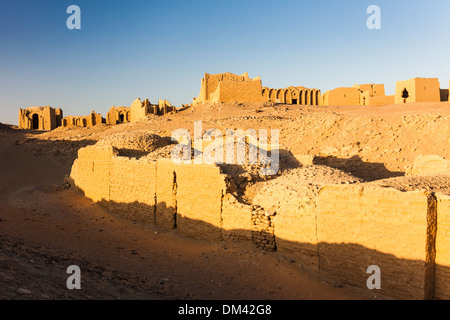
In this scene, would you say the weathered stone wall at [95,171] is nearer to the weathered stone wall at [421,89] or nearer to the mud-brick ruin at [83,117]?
the mud-brick ruin at [83,117]

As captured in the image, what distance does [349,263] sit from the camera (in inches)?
212

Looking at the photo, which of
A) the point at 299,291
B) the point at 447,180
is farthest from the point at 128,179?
the point at 447,180

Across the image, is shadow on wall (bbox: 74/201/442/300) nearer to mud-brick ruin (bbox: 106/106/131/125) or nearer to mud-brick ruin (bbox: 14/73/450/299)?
mud-brick ruin (bbox: 14/73/450/299)

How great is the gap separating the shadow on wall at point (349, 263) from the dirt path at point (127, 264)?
0.54 feet

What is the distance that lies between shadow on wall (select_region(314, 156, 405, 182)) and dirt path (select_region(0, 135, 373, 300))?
21.8ft

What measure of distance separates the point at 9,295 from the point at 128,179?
623cm

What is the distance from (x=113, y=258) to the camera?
6832 mm

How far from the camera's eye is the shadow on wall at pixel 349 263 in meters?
4.73

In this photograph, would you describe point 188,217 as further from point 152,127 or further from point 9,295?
point 152,127

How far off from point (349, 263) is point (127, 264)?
418cm

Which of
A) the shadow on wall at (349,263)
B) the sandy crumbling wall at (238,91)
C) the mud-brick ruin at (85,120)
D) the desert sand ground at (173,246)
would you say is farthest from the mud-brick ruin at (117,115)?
the shadow on wall at (349,263)

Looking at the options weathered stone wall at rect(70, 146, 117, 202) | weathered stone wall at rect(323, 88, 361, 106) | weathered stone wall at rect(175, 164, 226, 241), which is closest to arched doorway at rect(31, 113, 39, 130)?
weathered stone wall at rect(70, 146, 117, 202)

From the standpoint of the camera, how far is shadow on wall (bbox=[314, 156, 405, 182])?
499 inches

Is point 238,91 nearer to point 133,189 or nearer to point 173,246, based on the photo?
point 133,189
